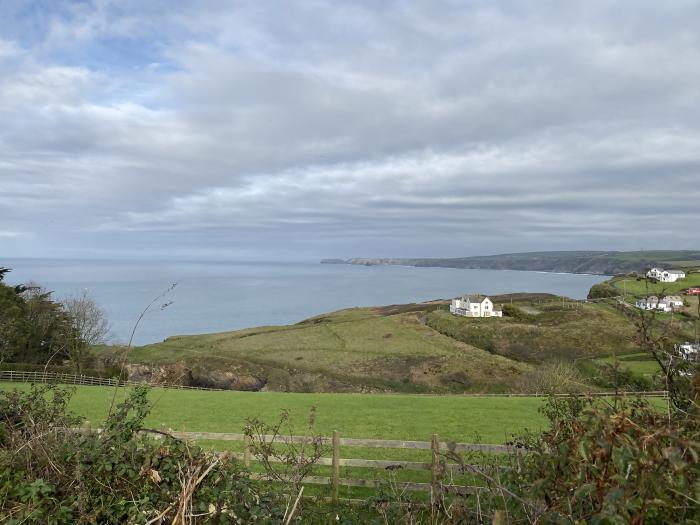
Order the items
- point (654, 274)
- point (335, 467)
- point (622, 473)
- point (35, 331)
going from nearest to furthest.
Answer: point (622, 473) → point (654, 274) → point (335, 467) → point (35, 331)

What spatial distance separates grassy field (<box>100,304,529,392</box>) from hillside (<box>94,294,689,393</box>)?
0.12m

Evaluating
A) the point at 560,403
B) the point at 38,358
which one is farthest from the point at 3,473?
the point at 38,358

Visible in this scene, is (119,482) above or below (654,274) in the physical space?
below

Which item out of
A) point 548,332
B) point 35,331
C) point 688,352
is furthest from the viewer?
point 548,332

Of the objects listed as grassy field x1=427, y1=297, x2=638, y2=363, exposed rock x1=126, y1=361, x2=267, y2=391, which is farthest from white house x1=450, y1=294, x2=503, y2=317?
exposed rock x1=126, y1=361, x2=267, y2=391

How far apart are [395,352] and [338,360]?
7.77 m

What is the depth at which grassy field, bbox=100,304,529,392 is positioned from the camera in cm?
5150

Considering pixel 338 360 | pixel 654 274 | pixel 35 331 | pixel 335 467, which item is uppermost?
pixel 654 274

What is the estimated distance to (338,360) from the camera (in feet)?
193

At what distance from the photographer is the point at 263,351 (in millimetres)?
63406

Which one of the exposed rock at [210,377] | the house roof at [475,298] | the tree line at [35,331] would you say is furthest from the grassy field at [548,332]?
the tree line at [35,331]

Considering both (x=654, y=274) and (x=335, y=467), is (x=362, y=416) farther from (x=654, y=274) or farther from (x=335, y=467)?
(x=654, y=274)

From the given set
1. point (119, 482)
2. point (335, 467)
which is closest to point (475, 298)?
point (335, 467)

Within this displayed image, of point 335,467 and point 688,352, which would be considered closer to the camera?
point 688,352
